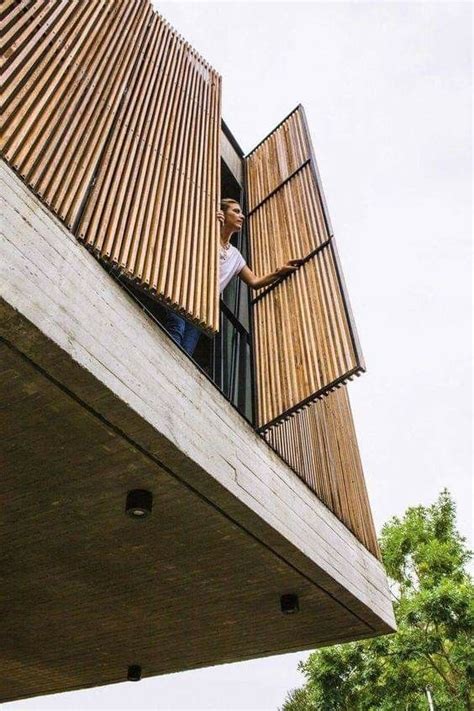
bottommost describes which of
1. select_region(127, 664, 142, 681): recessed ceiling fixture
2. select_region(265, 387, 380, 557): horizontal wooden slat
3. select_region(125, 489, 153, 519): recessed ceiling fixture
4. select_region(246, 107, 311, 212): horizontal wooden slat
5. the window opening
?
select_region(127, 664, 142, 681): recessed ceiling fixture

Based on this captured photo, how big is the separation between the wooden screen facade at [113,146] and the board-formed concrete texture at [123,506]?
0.35 m

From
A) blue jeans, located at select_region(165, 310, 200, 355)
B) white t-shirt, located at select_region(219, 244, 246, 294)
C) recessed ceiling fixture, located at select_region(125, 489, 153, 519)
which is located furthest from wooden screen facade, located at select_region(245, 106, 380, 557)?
recessed ceiling fixture, located at select_region(125, 489, 153, 519)

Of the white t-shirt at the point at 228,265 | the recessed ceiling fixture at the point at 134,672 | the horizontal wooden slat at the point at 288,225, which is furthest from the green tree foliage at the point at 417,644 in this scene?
the white t-shirt at the point at 228,265

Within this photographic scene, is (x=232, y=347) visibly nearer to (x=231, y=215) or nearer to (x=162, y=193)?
(x=231, y=215)

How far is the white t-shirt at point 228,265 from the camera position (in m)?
5.43

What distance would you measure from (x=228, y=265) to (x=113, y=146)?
167cm

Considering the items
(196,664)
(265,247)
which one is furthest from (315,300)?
(196,664)

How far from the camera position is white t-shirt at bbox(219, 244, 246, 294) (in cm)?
543

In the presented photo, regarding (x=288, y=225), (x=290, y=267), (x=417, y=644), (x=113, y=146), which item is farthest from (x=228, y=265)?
(x=417, y=644)

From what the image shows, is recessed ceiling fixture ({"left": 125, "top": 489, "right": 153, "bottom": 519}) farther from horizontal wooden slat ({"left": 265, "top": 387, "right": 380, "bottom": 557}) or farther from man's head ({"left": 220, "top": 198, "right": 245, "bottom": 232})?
man's head ({"left": 220, "top": 198, "right": 245, "bottom": 232})

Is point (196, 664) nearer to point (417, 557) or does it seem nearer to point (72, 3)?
point (72, 3)

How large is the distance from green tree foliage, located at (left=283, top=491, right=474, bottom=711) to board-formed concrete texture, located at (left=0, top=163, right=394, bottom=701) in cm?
768

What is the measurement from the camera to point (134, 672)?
22.6 feet

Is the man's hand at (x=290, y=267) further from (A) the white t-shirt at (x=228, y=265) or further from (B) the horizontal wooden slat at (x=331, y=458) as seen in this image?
(B) the horizontal wooden slat at (x=331, y=458)
